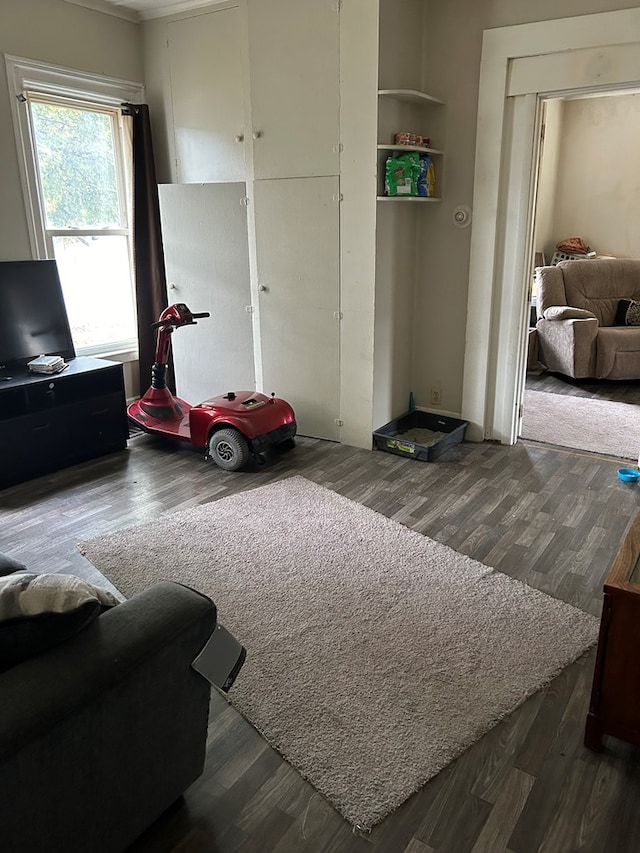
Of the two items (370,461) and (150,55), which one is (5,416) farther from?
(150,55)

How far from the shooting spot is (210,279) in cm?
464

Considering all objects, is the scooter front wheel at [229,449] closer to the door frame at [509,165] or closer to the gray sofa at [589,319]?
the door frame at [509,165]

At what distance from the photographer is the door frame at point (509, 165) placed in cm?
348

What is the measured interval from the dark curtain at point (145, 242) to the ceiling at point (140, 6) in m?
0.59

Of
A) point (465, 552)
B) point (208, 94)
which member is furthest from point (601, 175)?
point (465, 552)

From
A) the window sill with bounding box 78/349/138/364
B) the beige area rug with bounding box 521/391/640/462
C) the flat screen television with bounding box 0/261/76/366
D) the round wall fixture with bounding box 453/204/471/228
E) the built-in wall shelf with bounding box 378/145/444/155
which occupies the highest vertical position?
the built-in wall shelf with bounding box 378/145/444/155

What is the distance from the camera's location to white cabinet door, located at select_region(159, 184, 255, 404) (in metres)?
4.46

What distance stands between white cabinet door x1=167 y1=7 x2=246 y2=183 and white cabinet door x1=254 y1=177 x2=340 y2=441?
Result: 495mm

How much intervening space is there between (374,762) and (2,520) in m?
2.38

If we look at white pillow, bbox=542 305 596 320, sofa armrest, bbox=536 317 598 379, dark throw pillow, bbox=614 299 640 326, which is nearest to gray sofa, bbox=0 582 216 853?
sofa armrest, bbox=536 317 598 379

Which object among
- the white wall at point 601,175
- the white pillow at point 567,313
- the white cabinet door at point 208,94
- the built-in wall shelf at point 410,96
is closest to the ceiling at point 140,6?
the white cabinet door at point 208,94

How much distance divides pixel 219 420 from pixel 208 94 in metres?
2.33

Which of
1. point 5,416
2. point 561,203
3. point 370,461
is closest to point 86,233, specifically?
point 5,416

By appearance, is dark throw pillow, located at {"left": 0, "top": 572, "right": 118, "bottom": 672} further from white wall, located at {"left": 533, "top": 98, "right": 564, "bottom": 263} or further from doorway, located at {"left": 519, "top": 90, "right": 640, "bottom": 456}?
white wall, located at {"left": 533, "top": 98, "right": 564, "bottom": 263}
